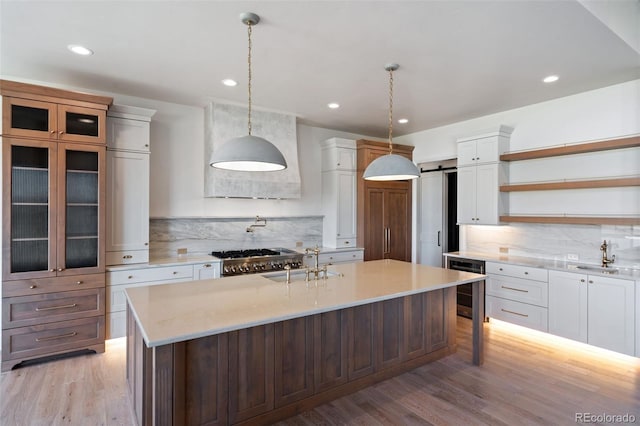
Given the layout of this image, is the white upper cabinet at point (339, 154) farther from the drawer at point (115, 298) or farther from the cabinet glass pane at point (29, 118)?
the cabinet glass pane at point (29, 118)

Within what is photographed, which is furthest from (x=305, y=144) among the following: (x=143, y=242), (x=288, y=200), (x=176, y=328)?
(x=176, y=328)

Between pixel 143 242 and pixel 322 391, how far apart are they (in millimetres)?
2579

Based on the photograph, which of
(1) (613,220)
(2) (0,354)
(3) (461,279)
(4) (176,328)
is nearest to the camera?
(4) (176,328)

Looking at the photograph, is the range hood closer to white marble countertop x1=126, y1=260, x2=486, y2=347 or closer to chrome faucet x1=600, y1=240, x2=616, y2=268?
white marble countertop x1=126, y1=260, x2=486, y2=347

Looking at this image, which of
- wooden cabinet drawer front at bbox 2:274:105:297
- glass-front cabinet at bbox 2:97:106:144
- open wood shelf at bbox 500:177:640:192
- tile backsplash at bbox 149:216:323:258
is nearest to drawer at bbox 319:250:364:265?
tile backsplash at bbox 149:216:323:258

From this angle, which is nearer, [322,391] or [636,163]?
[322,391]

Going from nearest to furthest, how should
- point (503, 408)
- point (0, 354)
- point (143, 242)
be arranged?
point (503, 408) < point (0, 354) < point (143, 242)

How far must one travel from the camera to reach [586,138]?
391cm

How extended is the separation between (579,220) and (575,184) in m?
0.41

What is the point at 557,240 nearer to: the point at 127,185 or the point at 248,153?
the point at 248,153

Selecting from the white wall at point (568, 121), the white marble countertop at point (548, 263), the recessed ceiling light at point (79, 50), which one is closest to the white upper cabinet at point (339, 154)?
the white wall at point (568, 121)

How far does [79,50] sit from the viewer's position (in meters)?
2.88

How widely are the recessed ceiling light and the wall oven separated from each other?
4716 millimetres

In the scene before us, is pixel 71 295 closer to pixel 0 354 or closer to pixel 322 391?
pixel 0 354
